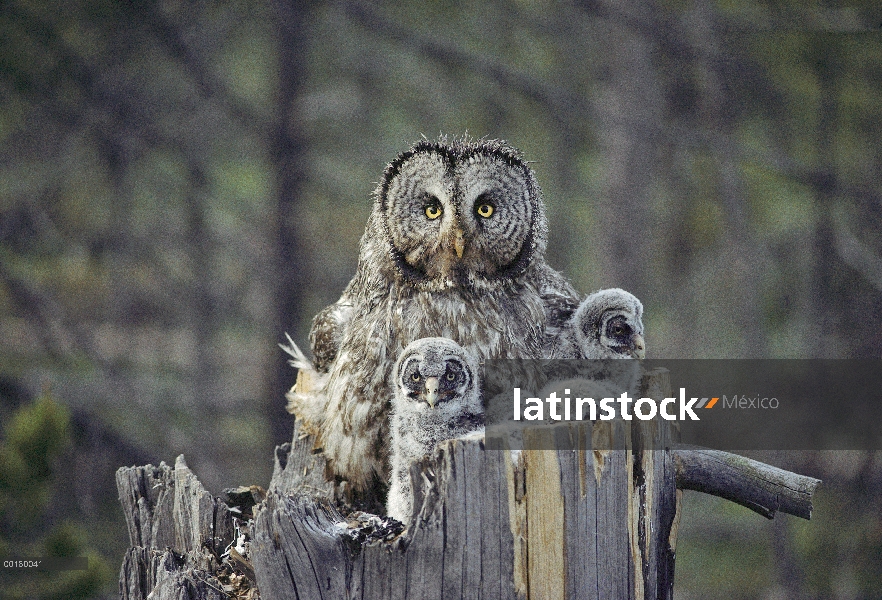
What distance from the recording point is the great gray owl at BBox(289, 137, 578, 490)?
9.77 feet

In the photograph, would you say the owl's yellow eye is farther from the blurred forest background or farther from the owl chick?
the blurred forest background

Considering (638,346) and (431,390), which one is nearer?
(431,390)

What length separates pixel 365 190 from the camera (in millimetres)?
8820

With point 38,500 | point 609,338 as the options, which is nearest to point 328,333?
point 609,338

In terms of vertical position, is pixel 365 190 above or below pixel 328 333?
above

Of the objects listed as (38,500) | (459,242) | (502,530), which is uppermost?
(459,242)

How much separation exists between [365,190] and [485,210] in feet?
19.5

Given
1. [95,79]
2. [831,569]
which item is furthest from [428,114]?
[831,569]

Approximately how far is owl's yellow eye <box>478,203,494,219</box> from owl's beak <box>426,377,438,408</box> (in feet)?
2.13

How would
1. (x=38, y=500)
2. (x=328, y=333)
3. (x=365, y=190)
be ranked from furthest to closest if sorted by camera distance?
(x=365, y=190)
(x=38, y=500)
(x=328, y=333)

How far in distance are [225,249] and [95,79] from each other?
190 cm

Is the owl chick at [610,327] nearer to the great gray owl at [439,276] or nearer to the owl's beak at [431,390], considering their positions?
the great gray owl at [439,276]

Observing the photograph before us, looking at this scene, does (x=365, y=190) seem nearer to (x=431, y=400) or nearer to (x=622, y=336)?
(x=622, y=336)

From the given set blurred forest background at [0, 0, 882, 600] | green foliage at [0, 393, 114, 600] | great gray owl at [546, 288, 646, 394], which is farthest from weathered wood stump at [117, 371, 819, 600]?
blurred forest background at [0, 0, 882, 600]
